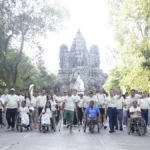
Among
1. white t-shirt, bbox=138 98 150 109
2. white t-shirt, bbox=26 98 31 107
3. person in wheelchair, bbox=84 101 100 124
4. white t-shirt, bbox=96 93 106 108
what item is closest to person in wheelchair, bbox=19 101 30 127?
white t-shirt, bbox=26 98 31 107

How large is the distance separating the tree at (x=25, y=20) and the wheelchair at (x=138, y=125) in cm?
1776

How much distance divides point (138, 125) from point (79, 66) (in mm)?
68934

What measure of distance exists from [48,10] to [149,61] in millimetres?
13095

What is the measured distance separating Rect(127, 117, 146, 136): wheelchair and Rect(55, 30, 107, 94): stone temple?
64.7 meters

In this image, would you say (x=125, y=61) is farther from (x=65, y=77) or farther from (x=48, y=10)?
(x=65, y=77)

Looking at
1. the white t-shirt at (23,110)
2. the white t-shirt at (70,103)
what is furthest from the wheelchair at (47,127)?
the white t-shirt at (23,110)

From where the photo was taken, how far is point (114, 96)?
18484 millimetres

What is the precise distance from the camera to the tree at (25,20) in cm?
3238

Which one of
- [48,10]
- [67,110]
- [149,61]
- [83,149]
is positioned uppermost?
[48,10]

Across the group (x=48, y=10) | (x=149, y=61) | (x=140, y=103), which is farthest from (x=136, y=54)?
(x=140, y=103)

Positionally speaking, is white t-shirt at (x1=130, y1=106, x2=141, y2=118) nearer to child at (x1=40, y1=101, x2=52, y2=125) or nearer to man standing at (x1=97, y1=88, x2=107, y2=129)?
man standing at (x1=97, y1=88, x2=107, y2=129)

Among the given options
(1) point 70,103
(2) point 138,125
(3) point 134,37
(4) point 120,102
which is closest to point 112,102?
(4) point 120,102

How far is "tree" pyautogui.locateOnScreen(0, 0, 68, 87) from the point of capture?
32.4m

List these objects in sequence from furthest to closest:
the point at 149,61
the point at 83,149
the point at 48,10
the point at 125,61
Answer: the point at 48,10 → the point at 125,61 → the point at 149,61 → the point at 83,149
